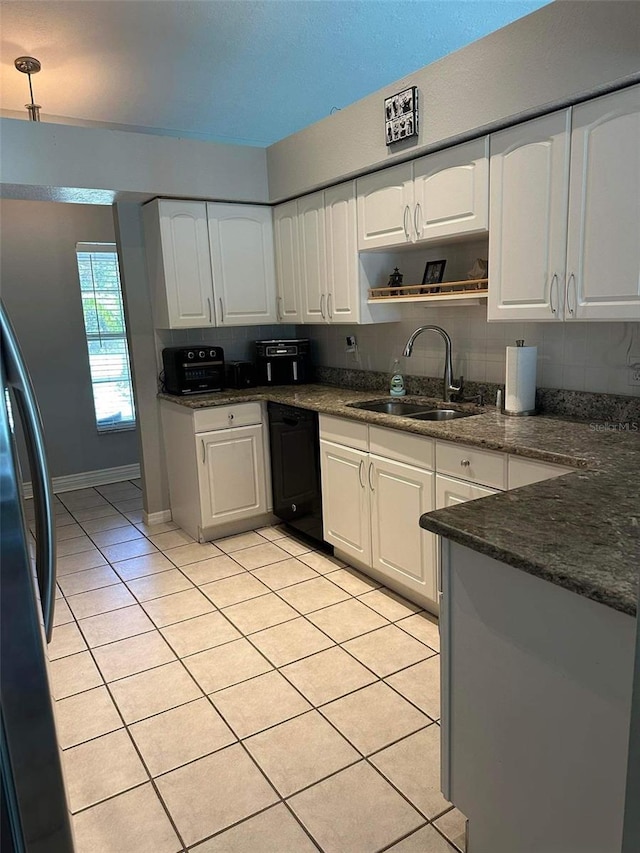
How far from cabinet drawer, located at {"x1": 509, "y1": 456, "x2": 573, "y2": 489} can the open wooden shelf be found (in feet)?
2.87

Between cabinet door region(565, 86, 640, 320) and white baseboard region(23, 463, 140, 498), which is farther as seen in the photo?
white baseboard region(23, 463, 140, 498)

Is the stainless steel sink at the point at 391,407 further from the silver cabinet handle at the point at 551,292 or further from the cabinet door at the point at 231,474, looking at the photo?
the silver cabinet handle at the point at 551,292

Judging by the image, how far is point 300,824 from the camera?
5.62ft

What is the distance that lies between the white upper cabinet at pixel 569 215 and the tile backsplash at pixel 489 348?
365 millimetres

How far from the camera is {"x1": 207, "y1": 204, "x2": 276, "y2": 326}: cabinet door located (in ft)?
12.6

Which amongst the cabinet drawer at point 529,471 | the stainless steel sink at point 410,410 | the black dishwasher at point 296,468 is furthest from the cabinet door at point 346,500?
the cabinet drawer at point 529,471

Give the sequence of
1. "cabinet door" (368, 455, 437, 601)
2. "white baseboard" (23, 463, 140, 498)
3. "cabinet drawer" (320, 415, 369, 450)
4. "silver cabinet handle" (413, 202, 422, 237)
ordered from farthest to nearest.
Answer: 1. "white baseboard" (23, 463, 140, 498)
2. "cabinet drawer" (320, 415, 369, 450)
3. "silver cabinet handle" (413, 202, 422, 237)
4. "cabinet door" (368, 455, 437, 601)

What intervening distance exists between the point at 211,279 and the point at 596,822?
11.2 ft

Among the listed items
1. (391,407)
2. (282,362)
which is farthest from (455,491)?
(282,362)

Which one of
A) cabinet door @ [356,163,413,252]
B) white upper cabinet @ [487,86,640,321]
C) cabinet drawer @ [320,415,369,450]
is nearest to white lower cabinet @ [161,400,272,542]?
cabinet drawer @ [320,415,369,450]

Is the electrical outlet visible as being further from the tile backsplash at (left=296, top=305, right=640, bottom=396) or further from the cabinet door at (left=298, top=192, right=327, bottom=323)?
the cabinet door at (left=298, top=192, right=327, bottom=323)

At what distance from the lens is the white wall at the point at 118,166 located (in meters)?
3.13

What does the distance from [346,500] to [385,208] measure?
1564mm

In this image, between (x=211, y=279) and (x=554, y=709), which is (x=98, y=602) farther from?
(x=554, y=709)
